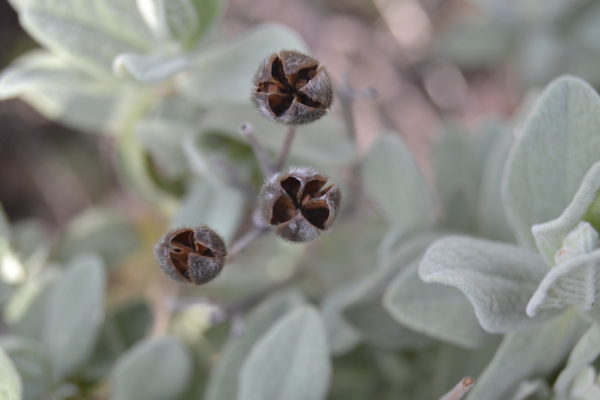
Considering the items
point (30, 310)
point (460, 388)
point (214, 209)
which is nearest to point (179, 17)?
point (214, 209)

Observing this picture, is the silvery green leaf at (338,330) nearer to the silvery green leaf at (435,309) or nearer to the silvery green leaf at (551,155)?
the silvery green leaf at (435,309)

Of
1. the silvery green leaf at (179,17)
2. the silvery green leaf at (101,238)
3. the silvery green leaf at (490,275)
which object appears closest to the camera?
the silvery green leaf at (490,275)

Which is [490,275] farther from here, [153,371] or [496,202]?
[153,371]

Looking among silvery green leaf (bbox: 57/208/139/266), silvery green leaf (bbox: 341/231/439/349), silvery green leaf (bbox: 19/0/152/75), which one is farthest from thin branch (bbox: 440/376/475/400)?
silvery green leaf (bbox: 57/208/139/266)

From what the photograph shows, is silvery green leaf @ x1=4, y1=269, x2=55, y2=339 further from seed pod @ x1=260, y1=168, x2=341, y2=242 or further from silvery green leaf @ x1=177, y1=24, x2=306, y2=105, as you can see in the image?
seed pod @ x1=260, y1=168, x2=341, y2=242

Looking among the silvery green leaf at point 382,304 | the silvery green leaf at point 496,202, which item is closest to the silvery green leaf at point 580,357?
the silvery green leaf at point 382,304

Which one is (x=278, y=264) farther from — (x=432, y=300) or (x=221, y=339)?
(x=432, y=300)
